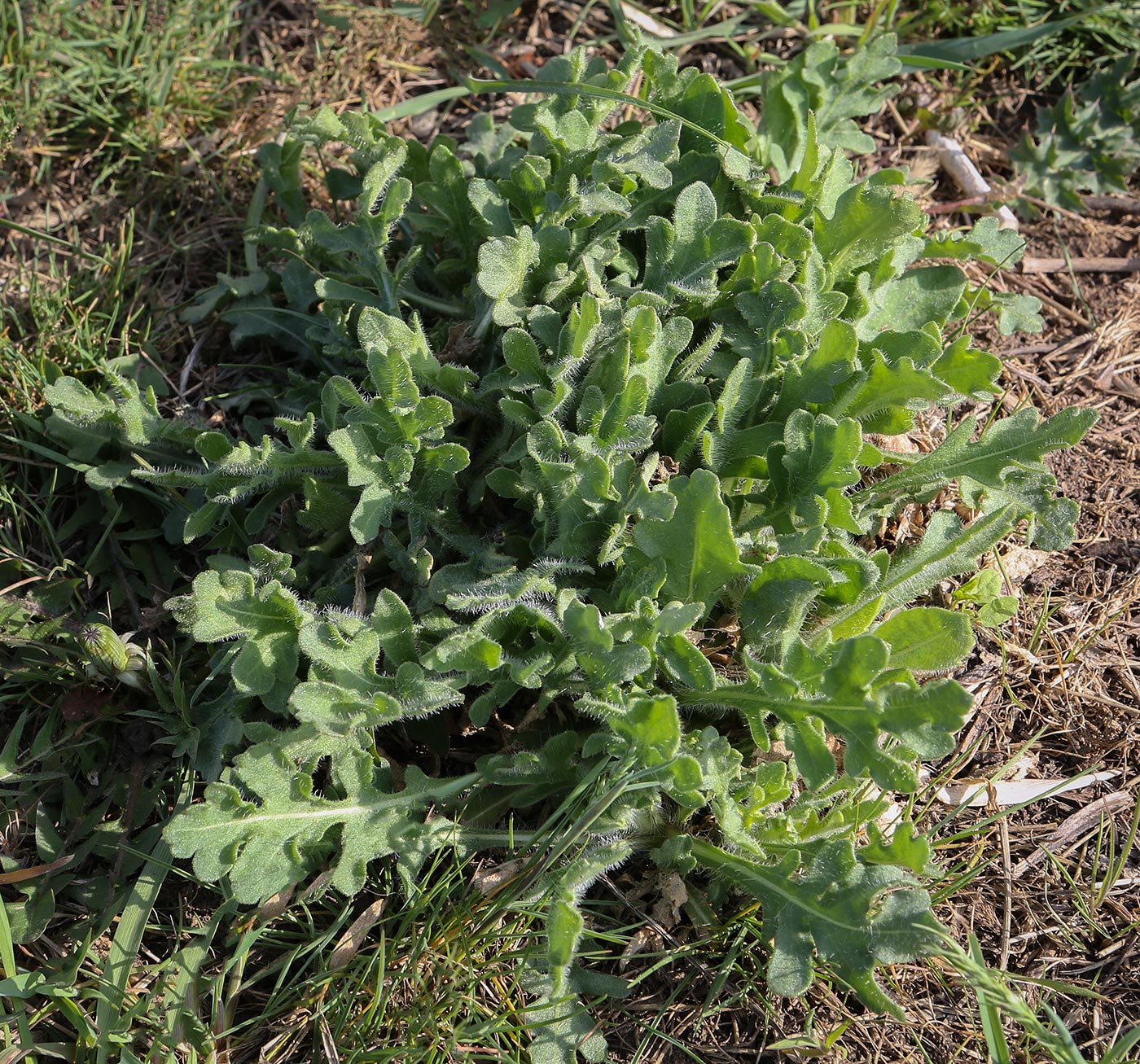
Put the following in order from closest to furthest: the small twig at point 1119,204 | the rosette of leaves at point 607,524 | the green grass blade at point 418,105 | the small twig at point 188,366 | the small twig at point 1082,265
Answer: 1. the rosette of leaves at point 607,524
2. the small twig at point 188,366
3. the green grass blade at point 418,105
4. the small twig at point 1082,265
5. the small twig at point 1119,204

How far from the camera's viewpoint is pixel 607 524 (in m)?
2.63

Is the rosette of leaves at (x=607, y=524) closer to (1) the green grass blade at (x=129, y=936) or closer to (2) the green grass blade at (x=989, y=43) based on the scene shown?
(1) the green grass blade at (x=129, y=936)

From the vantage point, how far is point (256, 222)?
366 cm

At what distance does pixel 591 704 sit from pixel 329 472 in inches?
43.8

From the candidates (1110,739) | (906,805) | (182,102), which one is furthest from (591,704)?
(182,102)

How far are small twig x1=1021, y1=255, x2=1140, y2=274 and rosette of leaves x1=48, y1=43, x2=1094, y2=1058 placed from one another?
748mm

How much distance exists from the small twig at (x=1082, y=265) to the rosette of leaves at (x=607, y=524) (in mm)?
748

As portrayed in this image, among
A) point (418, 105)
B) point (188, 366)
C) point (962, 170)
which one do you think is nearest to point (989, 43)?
point (962, 170)

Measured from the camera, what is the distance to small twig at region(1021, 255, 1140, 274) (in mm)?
3939

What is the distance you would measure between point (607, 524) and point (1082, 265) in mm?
2531

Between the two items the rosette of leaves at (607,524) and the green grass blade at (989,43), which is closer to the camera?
the rosette of leaves at (607,524)

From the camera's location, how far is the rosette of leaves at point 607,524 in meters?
2.39

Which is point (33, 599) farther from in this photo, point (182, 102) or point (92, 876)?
point (182, 102)

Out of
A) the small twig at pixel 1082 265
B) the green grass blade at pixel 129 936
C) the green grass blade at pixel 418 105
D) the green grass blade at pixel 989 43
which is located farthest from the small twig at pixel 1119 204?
the green grass blade at pixel 129 936
